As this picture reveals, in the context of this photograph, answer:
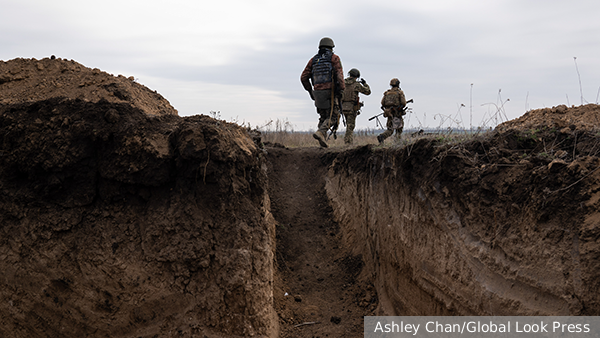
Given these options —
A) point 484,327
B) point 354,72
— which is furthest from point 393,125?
point 484,327

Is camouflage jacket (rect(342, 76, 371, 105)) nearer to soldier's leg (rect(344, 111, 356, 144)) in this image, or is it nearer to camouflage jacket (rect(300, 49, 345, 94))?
soldier's leg (rect(344, 111, 356, 144))

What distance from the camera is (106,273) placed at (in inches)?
151

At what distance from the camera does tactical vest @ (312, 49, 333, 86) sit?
394 inches

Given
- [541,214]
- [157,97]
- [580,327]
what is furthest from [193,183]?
[580,327]

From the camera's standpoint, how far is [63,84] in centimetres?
477

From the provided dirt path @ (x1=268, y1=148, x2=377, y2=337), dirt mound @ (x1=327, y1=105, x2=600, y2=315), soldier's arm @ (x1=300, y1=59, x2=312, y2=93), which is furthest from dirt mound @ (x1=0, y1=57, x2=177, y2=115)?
soldier's arm @ (x1=300, y1=59, x2=312, y2=93)

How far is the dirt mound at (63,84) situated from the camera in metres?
4.58

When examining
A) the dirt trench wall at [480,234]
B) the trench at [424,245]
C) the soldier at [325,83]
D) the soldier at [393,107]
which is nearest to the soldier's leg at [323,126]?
the soldier at [325,83]

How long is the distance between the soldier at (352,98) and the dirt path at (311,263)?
131cm

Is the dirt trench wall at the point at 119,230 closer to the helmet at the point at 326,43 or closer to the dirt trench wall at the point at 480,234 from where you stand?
the dirt trench wall at the point at 480,234

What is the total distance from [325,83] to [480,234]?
7162 millimetres

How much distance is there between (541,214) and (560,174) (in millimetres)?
344

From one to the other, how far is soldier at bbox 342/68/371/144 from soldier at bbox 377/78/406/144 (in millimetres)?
782

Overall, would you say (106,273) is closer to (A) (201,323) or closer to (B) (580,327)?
(A) (201,323)
